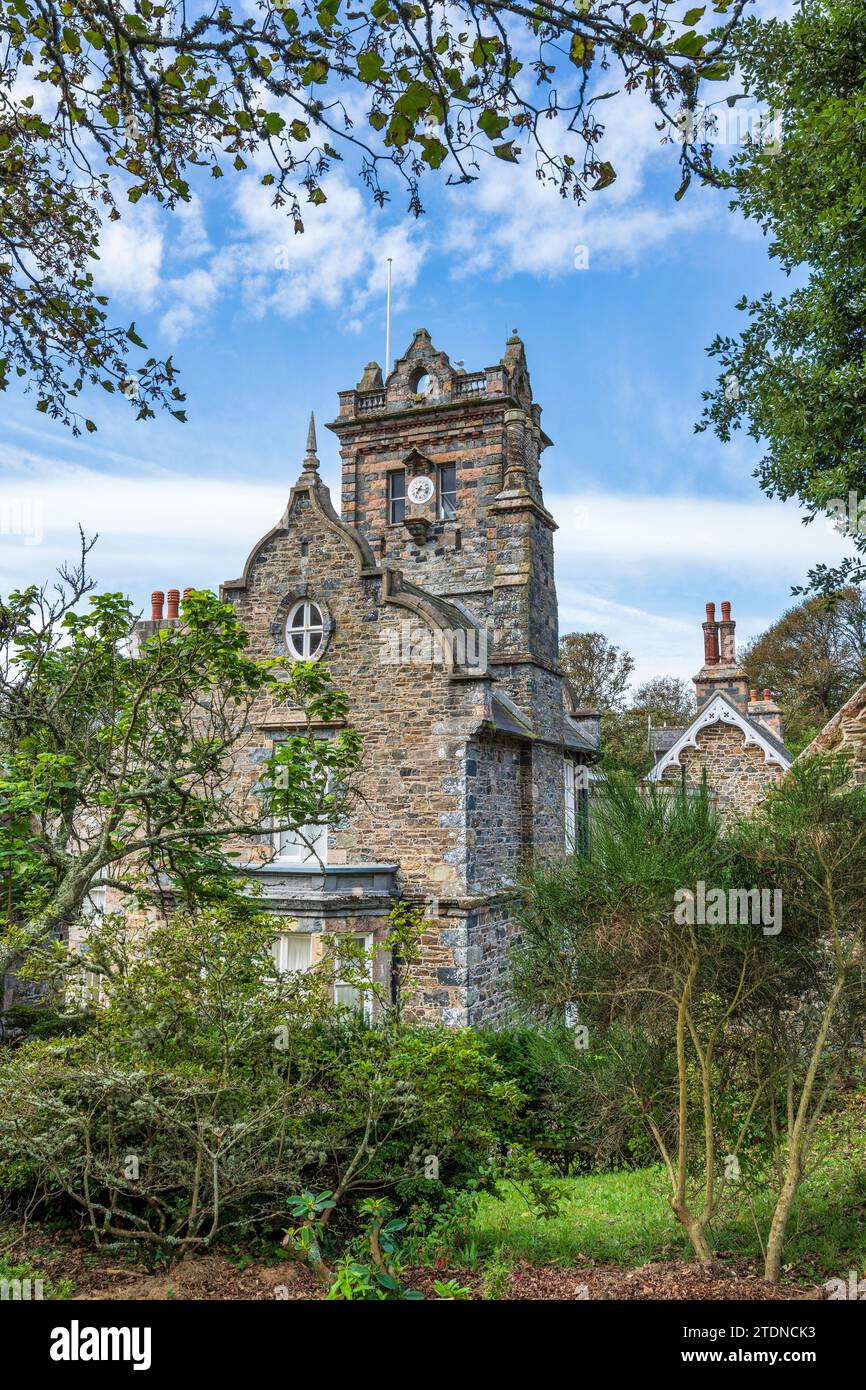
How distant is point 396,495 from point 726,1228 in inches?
659

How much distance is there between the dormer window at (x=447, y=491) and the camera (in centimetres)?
1973

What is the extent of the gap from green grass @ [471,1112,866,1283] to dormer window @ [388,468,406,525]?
15.2 meters

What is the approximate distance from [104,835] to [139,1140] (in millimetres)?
2278

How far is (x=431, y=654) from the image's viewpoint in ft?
49.3

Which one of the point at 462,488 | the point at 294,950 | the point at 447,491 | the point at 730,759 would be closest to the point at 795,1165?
the point at 294,950

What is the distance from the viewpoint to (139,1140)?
260 inches

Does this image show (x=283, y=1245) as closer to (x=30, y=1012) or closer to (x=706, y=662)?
(x=30, y=1012)

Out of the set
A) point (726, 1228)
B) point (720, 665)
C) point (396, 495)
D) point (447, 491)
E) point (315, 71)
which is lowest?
point (726, 1228)

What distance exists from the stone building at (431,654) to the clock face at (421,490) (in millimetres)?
34

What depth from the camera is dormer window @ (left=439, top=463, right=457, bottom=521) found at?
19.7m

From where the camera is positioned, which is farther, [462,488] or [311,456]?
[462,488]

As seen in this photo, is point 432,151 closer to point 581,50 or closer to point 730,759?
point 581,50
